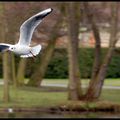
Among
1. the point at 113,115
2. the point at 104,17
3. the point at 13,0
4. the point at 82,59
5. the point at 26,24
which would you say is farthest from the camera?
the point at 82,59

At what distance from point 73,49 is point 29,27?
14.0 meters

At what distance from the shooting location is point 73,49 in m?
24.8

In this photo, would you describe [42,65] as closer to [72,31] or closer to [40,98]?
[40,98]

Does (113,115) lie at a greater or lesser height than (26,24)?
lesser

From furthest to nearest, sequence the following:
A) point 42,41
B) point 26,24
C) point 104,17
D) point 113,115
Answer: point 42,41 → point 104,17 → point 113,115 → point 26,24

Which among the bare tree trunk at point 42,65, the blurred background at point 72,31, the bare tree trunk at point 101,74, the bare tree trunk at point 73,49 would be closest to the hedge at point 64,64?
the bare tree trunk at point 42,65

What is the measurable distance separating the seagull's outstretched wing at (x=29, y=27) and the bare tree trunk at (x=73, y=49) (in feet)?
44.3

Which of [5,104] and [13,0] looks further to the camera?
[13,0]

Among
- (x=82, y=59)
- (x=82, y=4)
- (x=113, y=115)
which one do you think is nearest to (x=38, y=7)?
(x=82, y=4)

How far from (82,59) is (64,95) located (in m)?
11.6

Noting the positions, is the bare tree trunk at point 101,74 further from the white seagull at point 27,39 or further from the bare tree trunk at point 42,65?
the white seagull at point 27,39

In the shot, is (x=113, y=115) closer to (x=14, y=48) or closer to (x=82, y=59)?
(x=14, y=48)

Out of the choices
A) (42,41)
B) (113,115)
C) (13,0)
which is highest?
(13,0)

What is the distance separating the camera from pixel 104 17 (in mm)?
31062
